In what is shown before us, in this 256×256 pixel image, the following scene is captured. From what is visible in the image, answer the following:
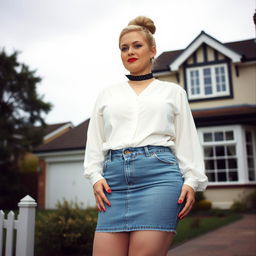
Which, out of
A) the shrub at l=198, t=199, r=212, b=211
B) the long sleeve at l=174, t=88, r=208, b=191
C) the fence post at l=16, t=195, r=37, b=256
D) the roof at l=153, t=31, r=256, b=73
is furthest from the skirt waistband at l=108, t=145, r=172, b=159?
the roof at l=153, t=31, r=256, b=73

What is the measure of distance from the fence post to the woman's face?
85.1 inches

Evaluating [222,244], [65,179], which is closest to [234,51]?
[222,244]

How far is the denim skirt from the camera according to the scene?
1.77 meters

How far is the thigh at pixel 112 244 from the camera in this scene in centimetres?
178

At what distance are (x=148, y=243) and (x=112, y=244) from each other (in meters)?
0.21

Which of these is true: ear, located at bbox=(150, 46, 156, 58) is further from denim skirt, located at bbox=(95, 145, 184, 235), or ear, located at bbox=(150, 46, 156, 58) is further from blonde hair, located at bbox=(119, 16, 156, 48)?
denim skirt, located at bbox=(95, 145, 184, 235)

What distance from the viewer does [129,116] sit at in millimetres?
1992

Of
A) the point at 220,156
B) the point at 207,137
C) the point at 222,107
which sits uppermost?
the point at 222,107

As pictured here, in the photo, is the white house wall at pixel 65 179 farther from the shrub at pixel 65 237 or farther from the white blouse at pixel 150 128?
the white blouse at pixel 150 128

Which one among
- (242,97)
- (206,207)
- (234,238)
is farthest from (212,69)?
(234,238)

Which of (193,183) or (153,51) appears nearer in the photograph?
(193,183)

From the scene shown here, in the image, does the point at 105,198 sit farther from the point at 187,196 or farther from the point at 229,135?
the point at 229,135

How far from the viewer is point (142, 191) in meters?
1.83

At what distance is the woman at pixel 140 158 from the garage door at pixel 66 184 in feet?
44.9
